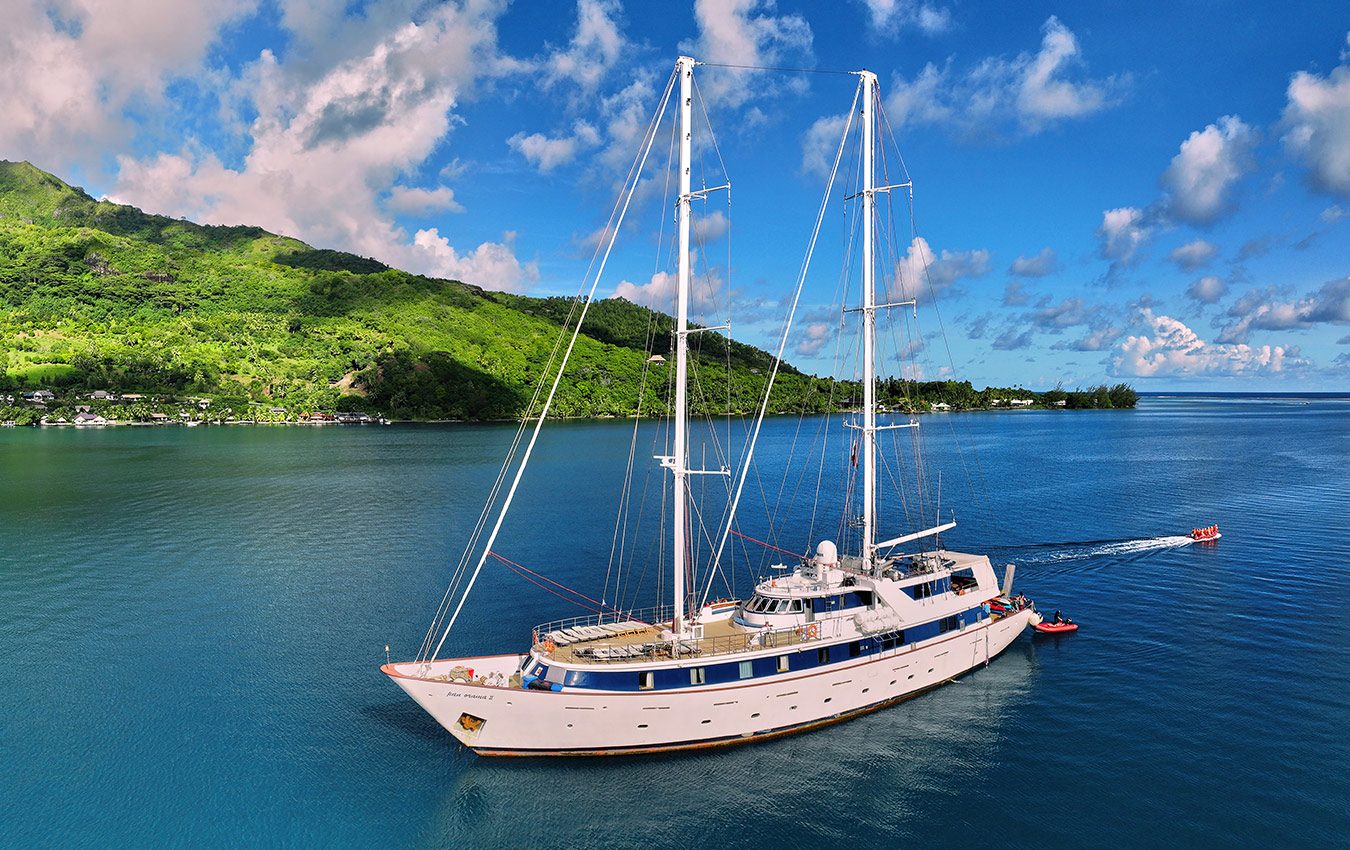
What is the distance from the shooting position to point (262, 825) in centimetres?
2225

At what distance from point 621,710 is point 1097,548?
45187 millimetres

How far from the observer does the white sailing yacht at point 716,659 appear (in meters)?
24.6

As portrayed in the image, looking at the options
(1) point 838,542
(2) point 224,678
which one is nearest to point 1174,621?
(1) point 838,542

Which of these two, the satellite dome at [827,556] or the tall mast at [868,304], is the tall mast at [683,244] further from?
the tall mast at [868,304]

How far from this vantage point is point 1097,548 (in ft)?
180

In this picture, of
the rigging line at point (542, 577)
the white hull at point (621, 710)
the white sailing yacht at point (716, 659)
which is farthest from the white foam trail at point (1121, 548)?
the white hull at point (621, 710)

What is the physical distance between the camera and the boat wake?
52406 mm

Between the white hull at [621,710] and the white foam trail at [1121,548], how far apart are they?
31769 millimetres

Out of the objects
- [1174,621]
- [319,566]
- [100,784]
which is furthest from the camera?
[319,566]

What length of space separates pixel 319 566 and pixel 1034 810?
4629cm

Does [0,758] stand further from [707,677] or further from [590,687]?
[707,677]

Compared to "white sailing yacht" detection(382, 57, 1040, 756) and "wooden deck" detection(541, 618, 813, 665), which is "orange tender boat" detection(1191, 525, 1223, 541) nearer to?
"white sailing yacht" detection(382, 57, 1040, 756)

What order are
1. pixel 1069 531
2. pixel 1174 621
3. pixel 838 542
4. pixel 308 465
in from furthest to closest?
pixel 308 465
pixel 1069 531
pixel 838 542
pixel 1174 621

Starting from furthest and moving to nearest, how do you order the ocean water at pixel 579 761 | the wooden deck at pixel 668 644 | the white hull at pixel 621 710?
the wooden deck at pixel 668 644, the white hull at pixel 621 710, the ocean water at pixel 579 761
